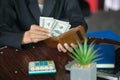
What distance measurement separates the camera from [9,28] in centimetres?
196

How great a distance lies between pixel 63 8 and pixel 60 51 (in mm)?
507

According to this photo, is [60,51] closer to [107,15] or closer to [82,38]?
[82,38]

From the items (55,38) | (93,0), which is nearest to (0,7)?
(55,38)

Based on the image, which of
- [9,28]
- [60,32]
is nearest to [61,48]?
[60,32]

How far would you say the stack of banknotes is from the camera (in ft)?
5.89

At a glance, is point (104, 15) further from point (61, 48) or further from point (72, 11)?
point (61, 48)

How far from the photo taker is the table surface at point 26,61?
4.59ft

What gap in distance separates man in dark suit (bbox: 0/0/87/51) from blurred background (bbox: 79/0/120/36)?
2.88 m

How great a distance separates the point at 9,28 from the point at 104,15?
405 cm

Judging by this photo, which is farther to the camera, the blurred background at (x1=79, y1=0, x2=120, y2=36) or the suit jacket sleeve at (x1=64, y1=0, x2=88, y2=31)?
the blurred background at (x1=79, y1=0, x2=120, y2=36)

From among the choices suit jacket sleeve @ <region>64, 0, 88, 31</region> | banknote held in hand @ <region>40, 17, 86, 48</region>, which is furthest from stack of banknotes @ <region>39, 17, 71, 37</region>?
suit jacket sleeve @ <region>64, 0, 88, 31</region>

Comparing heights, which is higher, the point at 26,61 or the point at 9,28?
the point at 9,28

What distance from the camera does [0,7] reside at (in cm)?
193

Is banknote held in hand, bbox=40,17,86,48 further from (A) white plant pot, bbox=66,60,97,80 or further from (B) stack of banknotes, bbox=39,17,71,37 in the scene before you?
(A) white plant pot, bbox=66,60,97,80
